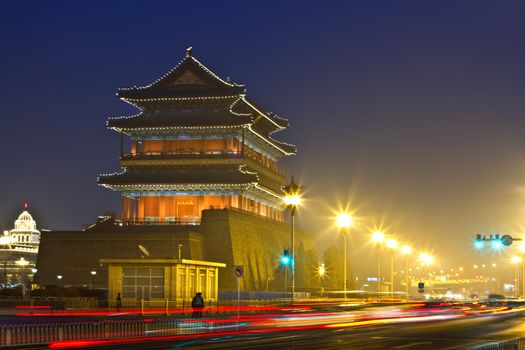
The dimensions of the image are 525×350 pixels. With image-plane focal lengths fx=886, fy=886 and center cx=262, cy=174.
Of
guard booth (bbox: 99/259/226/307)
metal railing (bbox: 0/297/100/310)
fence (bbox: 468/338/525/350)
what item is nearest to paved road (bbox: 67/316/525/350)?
fence (bbox: 468/338/525/350)

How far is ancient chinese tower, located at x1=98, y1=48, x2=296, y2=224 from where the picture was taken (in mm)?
85062

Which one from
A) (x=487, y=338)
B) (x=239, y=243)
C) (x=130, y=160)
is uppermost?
(x=130, y=160)

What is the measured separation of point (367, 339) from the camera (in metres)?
30.7

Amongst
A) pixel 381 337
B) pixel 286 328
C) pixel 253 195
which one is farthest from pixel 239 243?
pixel 381 337

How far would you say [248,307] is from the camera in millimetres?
52625

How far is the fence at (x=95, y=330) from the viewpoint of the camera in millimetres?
27664

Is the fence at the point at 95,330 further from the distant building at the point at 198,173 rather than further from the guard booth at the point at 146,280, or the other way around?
the distant building at the point at 198,173

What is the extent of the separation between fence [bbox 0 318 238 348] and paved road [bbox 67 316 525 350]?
237 cm

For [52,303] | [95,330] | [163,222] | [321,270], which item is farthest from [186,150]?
[95,330]

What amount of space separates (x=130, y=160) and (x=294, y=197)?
3767 centimetres

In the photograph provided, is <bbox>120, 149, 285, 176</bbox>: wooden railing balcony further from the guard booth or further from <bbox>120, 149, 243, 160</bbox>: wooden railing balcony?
the guard booth

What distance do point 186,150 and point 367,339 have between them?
58.4 metres

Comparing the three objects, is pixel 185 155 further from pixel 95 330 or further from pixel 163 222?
pixel 95 330

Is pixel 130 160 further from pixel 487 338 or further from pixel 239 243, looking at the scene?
pixel 487 338
